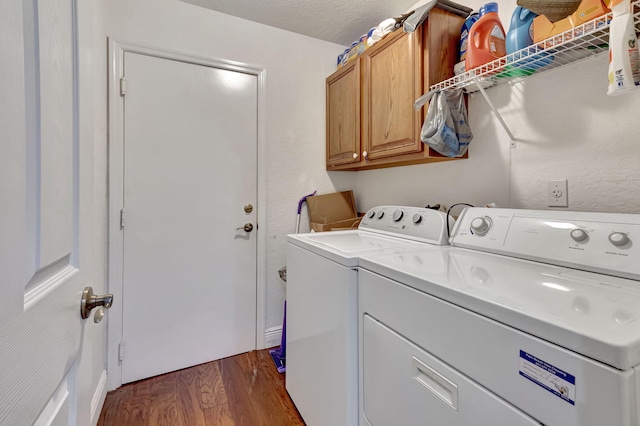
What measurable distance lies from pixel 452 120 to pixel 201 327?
2.04 m

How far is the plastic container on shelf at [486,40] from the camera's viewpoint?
1.24 m

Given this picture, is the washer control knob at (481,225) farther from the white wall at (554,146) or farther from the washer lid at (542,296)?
the white wall at (554,146)

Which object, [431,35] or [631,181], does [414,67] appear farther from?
[631,181]

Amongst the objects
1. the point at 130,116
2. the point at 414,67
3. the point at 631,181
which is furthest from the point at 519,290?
the point at 130,116

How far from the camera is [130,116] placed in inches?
69.2

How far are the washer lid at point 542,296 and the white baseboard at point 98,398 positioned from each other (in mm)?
1568

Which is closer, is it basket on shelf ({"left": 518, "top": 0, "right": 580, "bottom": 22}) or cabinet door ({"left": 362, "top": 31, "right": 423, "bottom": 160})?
basket on shelf ({"left": 518, "top": 0, "right": 580, "bottom": 22})

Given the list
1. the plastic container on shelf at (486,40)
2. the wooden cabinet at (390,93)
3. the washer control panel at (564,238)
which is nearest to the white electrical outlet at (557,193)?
the washer control panel at (564,238)

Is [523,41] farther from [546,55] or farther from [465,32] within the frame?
[465,32]

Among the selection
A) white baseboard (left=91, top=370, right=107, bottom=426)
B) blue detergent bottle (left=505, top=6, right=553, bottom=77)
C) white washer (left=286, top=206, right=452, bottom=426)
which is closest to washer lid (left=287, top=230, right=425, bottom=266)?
white washer (left=286, top=206, right=452, bottom=426)

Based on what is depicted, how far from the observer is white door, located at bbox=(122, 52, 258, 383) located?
178 centimetres

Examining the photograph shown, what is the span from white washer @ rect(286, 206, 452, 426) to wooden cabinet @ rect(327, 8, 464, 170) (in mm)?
406

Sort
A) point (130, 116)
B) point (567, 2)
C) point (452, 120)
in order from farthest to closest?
point (130, 116), point (452, 120), point (567, 2)

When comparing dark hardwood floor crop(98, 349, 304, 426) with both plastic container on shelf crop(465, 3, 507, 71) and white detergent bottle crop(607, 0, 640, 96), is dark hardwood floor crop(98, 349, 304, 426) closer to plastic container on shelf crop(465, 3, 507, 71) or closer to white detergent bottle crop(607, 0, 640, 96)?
white detergent bottle crop(607, 0, 640, 96)
